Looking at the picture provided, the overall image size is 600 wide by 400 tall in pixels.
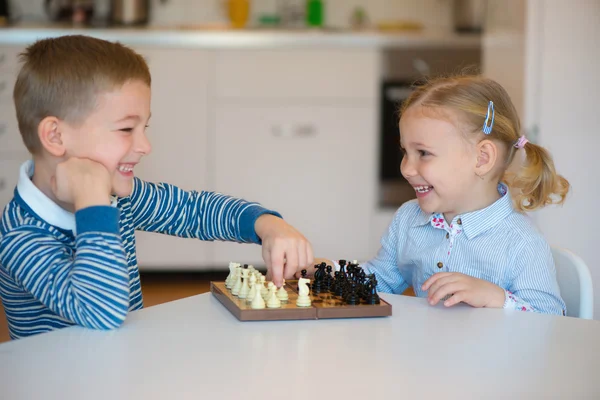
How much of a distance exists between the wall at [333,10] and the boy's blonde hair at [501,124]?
107 inches

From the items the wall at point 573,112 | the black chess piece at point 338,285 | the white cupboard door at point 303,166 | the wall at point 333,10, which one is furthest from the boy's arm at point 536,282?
the wall at point 333,10

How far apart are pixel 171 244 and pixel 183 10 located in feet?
4.57

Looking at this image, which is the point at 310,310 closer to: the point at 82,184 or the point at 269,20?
the point at 82,184

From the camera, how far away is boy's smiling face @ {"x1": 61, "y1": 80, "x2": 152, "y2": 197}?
1173mm

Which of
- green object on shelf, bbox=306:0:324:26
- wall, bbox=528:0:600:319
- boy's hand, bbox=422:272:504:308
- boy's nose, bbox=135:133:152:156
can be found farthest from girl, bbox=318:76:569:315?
green object on shelf, bbox=306:0:324:26

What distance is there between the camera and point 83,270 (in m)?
0.95

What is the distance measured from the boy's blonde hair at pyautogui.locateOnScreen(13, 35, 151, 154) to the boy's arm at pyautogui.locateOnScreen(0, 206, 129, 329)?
0.24 metres

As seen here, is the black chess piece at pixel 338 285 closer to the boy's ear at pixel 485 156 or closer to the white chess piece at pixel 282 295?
the white chess piece at pixel 282 295

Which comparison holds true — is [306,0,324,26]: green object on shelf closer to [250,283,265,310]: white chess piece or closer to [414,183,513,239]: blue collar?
[414,183,513,239]: blue collar

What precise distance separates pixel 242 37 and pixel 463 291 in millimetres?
2616

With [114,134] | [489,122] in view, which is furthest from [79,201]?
[489,122]

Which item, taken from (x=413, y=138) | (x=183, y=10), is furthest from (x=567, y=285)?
(x=183, y=10)

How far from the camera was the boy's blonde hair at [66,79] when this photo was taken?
1169 millimetres

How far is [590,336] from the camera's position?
905mm
